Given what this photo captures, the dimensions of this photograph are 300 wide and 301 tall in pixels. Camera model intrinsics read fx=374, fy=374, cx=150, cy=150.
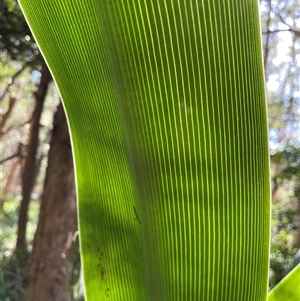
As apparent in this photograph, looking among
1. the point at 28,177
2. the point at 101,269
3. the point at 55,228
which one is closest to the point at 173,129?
the point at 101,269

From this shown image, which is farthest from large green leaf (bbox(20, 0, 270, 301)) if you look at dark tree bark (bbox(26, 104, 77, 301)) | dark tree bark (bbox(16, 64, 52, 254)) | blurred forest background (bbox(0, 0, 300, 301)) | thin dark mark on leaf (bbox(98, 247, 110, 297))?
dark tree bark (bbox(16, 64, 52, 254))

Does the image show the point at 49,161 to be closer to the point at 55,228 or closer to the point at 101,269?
the point at 55,228

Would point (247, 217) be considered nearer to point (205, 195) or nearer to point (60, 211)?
point (205, 195)

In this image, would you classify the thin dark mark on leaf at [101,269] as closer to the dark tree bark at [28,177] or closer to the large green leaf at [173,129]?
the large green leaf at [173,129]

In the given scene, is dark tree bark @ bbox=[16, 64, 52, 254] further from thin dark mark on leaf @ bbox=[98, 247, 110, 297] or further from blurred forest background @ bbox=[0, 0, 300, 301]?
thin dark mark on leaf @ bbox=[98, 247, 110, 297]

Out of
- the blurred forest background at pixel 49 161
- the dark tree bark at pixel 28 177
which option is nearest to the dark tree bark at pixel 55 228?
the blurred forest background at pixel 49 161
